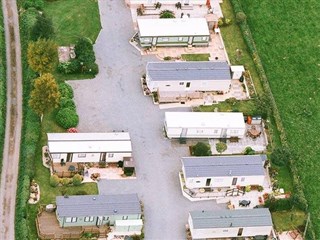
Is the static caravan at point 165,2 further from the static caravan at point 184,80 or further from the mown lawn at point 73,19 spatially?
the static caravan at point 184,80

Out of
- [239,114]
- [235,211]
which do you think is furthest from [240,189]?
[239,114]

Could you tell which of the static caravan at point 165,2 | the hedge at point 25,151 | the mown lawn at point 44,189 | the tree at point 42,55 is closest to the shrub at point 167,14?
the static caravan at point 165,2

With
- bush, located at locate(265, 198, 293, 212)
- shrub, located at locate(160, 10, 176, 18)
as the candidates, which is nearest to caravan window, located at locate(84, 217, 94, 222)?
bush, located at locate(265, 198, 293, 212)

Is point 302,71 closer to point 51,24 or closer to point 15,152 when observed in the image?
point 51,24

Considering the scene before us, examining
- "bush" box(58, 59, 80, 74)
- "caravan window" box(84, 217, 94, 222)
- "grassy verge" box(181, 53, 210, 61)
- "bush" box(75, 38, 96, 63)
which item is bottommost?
"caravan window" box(84, 217, 94, 222)

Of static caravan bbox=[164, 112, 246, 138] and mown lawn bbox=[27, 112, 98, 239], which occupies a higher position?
static caravan bbox=[164, 112, 246, 138]

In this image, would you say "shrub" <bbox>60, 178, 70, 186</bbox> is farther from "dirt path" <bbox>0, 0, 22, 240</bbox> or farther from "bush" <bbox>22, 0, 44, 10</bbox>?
"bush" <bbox>22, 0, 44, 10</bbox>
